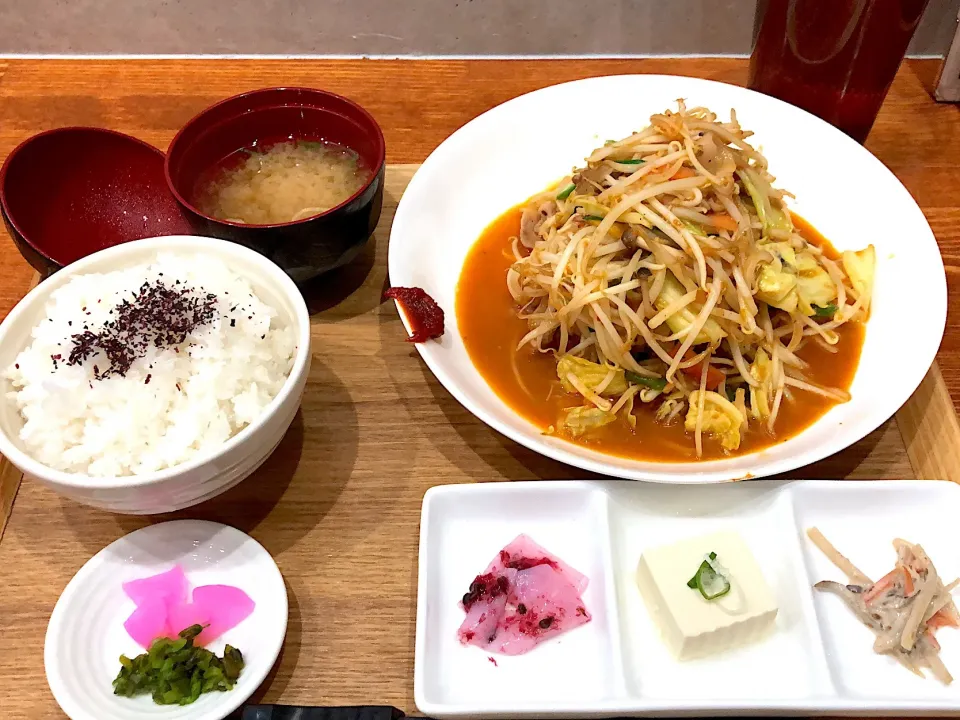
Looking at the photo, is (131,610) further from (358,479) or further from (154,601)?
(358,479)

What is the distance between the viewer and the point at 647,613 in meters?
1.53

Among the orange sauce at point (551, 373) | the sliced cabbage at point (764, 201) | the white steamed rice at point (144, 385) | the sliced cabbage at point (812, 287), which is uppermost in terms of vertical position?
the sliced cabbage at point (764, 201)

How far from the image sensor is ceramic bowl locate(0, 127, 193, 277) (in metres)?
2.06


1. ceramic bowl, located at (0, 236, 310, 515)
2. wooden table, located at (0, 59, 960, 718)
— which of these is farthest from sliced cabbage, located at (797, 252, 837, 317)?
ceramic bowl, located at (0, 236, 310, 515)

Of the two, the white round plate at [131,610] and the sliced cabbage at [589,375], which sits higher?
the sliced cabbage at [589,375]

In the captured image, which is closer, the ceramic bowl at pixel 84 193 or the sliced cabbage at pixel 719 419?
the sliced cabbage at pixel 719 419

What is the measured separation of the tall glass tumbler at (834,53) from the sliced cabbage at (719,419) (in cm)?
129

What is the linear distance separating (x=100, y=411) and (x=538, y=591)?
0.98 meters

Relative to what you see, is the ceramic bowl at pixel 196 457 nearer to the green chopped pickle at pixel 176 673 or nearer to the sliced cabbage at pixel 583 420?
the green chopped pickle at pixel 176 673

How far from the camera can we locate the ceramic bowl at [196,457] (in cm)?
141

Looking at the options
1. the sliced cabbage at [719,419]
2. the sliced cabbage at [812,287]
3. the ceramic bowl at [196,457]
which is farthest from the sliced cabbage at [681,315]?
the ceramic bowl at [196,457]

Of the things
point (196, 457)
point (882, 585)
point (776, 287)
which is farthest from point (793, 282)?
point (196, 457)

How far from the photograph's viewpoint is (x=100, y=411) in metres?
1.56

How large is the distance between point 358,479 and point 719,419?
2.81 feet
